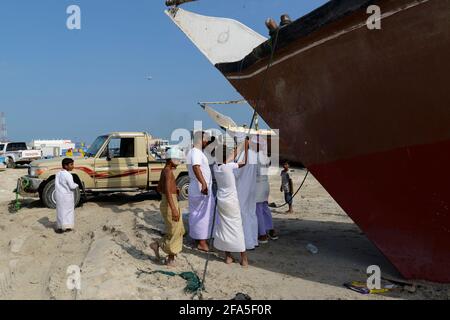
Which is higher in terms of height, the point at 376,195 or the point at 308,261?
the point at 376,195

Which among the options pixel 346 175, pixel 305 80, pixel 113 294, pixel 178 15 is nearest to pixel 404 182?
pixel 346 175

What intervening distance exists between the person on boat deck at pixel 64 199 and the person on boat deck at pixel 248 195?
313 centimetres

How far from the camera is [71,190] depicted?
7.16 m

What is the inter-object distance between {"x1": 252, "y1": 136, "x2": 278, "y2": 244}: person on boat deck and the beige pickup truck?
4241 millimetres

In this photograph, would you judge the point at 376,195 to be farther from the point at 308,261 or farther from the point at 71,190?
the point at 71,190

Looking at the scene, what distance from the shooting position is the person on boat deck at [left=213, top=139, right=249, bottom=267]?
4.86 metres

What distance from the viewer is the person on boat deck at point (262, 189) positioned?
230 inches

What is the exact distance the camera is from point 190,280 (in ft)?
14.2

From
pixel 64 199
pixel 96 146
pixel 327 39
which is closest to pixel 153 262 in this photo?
pixel 64 199

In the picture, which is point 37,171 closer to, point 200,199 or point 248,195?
point 200,199

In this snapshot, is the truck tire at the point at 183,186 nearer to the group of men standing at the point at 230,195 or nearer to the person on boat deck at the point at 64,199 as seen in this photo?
the person on boat deck at the point at 64,199

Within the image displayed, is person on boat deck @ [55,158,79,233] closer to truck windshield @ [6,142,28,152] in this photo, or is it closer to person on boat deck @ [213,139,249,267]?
person on boat deck @ [213,139,249,267]

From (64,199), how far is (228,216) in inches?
133
